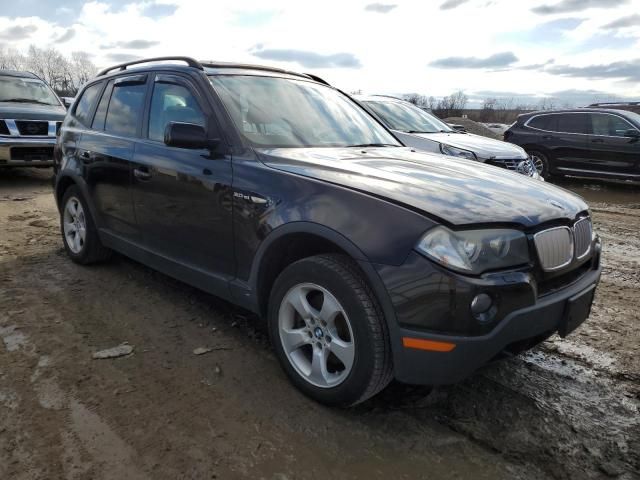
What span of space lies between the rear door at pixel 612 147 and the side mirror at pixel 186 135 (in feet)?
34.1

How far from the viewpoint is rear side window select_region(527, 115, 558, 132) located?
1184 cm

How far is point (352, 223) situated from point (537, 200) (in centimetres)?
103

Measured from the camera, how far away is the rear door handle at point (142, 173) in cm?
369

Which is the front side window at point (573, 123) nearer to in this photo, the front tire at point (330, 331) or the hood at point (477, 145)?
the hood at point (477, 145)

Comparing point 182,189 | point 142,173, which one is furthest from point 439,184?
point 142,173

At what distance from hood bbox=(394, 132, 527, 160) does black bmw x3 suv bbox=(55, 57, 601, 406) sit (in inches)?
141

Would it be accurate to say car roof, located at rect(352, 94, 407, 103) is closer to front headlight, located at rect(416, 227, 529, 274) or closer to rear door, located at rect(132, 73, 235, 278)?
rear door, located at rect(132, 73, 235, 278)

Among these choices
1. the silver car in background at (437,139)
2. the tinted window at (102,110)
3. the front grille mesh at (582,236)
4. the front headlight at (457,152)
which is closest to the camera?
the front grille mesh at (582,236)

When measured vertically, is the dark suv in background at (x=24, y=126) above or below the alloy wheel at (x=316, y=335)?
above

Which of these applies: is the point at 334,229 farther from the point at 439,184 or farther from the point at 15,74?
the point at 15,74

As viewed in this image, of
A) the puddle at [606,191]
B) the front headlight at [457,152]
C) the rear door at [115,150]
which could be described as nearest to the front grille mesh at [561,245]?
the rear door at [115,150]

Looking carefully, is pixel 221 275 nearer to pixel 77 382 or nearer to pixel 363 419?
pixel 77 382

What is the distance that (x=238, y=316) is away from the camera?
12.6 ft

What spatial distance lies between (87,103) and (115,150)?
1.10 metres
